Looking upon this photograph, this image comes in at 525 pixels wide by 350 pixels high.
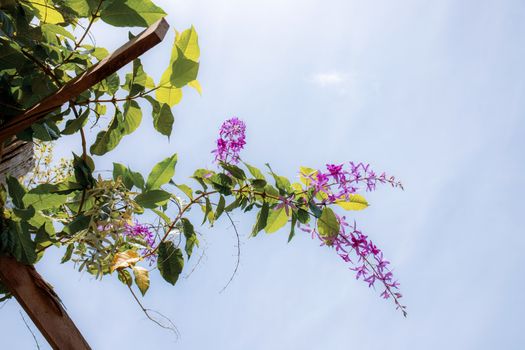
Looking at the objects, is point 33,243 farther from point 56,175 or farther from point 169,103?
point 56,175

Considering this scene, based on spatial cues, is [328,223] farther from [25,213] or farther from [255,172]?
[25,213]

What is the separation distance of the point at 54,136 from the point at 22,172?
121mm

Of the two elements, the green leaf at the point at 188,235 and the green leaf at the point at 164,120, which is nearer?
the green leaf at the point at 164,120

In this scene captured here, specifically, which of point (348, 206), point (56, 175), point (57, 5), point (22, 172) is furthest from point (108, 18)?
point (56, 175)

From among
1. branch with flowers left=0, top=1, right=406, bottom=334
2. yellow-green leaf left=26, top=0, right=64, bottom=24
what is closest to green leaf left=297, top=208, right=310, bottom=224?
branch with flowers left=0, top=1, right=406, bottom=334

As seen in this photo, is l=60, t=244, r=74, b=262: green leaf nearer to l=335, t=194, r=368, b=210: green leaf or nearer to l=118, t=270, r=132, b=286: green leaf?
l=118, t=270, r=132, b=286: green leaf

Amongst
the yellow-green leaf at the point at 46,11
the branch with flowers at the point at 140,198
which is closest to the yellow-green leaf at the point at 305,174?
the branch with flowers at the point at 140,198

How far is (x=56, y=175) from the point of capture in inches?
65.9

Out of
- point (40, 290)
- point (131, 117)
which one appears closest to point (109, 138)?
point (131, 117)

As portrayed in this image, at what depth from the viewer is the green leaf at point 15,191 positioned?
2.56 ft

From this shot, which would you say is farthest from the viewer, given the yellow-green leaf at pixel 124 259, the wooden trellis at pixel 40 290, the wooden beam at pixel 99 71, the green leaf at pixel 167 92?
the yellow-green leaf at pixel 124 259

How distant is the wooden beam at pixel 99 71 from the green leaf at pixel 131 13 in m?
0.12

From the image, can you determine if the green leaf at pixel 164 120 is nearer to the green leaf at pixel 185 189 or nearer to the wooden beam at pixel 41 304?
the green leaf at pixel 185 189

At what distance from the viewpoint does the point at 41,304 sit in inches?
30.4
